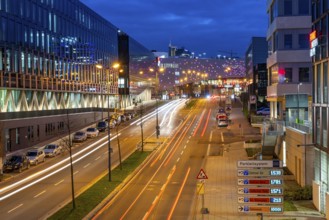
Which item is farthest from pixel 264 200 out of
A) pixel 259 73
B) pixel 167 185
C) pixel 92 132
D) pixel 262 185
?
pixel 259 73

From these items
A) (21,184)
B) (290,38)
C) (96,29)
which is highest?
(96,29)

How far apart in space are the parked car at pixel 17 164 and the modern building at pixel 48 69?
228cm

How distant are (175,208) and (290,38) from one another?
30348mm

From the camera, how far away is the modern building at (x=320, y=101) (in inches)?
1057

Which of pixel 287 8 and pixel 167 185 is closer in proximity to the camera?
pixel 167 185

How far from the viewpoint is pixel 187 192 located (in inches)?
1399

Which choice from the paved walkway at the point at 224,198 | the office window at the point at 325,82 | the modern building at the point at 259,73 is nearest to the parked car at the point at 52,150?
the paved walkway at the point at 224,198

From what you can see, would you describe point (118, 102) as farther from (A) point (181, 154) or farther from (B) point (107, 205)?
(B) point (107, 205)

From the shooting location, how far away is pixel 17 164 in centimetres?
4619

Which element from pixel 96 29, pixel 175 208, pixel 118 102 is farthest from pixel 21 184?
pixel 118 102

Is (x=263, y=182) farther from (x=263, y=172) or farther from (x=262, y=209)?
(x=262, y=209)

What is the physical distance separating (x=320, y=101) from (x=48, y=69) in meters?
51.9

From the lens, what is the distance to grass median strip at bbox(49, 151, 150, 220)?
28.2m

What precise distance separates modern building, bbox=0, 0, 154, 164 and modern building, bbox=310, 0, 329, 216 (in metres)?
25.8
